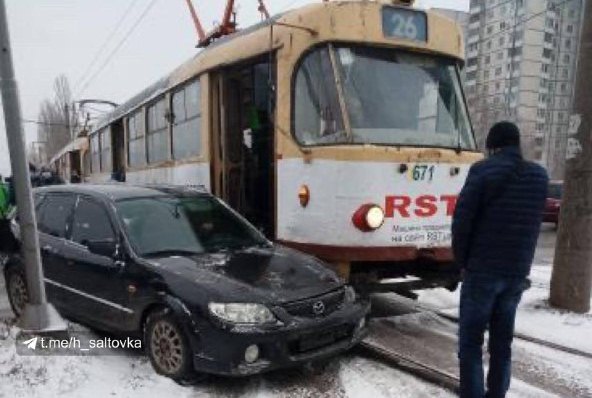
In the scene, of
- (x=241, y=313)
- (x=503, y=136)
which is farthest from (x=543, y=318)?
(x=241, y=313)

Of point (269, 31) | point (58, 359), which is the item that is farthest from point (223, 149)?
point (58, 359)

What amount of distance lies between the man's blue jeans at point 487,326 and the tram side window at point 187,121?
17.3 ft

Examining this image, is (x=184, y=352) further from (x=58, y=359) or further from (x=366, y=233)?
(x=366, y=233)

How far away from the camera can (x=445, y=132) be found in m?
6.84

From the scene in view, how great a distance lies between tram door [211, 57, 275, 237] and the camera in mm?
8078

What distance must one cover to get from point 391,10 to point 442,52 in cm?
76

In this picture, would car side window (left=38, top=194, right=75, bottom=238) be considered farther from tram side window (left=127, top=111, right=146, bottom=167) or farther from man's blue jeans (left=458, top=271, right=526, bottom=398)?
tram side window (left=127, top=111, right=146, bottom=167)

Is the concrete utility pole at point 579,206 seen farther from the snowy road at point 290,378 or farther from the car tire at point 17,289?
the car tire at point 17,289

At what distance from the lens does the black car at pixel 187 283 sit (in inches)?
179

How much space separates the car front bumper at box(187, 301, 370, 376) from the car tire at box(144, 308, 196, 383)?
13 cm

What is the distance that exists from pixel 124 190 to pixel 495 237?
375 cm

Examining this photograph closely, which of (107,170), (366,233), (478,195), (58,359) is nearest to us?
(478,195)

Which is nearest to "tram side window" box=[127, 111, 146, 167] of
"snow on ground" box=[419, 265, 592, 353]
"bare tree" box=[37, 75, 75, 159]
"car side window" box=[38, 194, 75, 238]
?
"car side window" box=[38, 194, 75, 238]

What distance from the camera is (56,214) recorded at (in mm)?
6555
